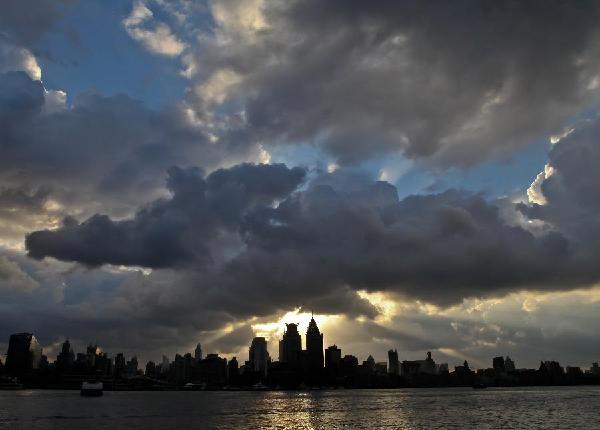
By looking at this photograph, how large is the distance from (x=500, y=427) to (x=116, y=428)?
11535cm

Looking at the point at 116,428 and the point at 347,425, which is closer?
the point at 116,428

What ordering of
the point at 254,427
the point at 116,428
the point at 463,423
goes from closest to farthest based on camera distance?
the point at 116,428 → the point at 254,427 → the point at 463,423

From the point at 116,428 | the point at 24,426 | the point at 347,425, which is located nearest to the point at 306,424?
the point at 347,425

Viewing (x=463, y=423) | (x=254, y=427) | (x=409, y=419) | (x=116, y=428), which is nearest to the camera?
(x=116, y=428)

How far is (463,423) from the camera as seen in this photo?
177750mm

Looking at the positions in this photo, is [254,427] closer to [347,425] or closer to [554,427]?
[347,425]

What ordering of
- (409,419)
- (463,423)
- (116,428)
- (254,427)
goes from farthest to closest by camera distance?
(409,419), (463,423), (254,427), (116,428)

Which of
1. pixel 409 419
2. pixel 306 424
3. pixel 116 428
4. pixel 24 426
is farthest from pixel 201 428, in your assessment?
pixel 409 419

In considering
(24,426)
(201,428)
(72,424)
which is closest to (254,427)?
(201,428)

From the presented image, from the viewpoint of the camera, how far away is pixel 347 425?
171m

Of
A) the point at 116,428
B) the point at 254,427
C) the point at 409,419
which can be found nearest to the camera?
the point at 116,428

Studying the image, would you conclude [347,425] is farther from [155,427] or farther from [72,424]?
[72,424]

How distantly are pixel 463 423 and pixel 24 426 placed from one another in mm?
137984

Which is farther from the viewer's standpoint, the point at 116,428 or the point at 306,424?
the point at 306,424
